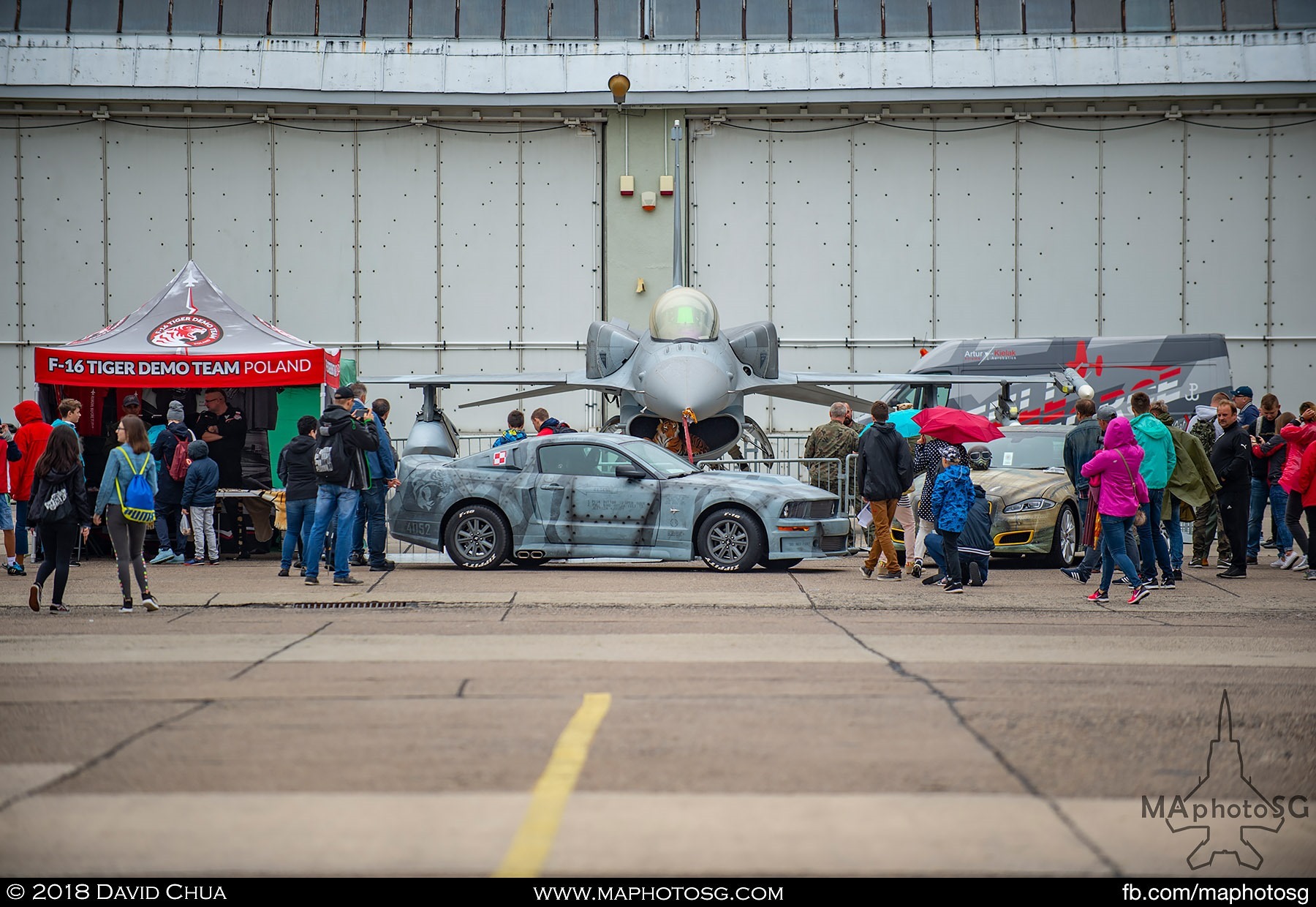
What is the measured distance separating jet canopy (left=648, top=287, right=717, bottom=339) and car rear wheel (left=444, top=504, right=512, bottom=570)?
5.73 m

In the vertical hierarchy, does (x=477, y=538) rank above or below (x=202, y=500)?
below

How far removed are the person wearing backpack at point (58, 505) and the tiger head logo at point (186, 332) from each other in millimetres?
5911

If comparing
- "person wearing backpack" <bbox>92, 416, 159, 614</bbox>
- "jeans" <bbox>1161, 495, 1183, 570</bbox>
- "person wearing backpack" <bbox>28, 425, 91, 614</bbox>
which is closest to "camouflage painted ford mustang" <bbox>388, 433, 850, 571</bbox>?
"jeans" <bbox>1161, 495, 1183, 570</bbox>

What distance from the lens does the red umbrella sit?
12.5m

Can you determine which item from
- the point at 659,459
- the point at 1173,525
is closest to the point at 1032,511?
the point at 1173,525

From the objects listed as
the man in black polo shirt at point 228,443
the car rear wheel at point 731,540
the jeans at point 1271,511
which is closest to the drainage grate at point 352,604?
the car rear wheel at point 731,540

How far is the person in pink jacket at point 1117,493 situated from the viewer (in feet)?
36.7

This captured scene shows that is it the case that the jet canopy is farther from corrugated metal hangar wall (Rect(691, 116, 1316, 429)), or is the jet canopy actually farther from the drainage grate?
corrugated metal hangar wall (Rect(691, 116, 1316, 429))

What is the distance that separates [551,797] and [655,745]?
2.99 feet

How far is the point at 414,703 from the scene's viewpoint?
20.1 feet

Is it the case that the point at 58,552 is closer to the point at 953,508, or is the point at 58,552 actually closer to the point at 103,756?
the point at 103,756

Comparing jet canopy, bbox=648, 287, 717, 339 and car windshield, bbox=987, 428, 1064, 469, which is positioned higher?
jet canopy, bbox=648, 287, 717, 339

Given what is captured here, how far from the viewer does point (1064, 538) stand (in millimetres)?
14633

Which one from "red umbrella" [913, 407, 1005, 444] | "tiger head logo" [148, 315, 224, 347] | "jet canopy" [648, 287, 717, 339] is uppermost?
"jet canopy" [648, 287, 717, 339]
